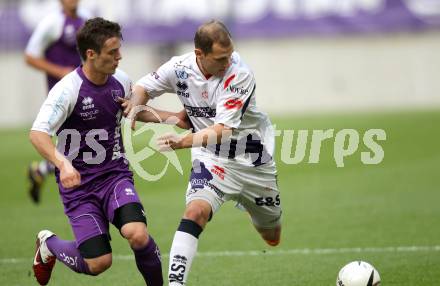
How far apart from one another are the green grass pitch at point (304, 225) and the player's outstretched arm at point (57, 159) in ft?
6.15

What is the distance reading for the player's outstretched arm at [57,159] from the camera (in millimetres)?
6836

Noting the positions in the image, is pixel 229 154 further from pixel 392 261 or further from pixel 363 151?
pixel 363 151

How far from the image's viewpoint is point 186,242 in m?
7.23

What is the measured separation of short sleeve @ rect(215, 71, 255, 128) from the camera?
7629 millimetres

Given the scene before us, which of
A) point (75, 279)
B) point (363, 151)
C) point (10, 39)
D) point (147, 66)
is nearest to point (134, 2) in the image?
point (147, 66)

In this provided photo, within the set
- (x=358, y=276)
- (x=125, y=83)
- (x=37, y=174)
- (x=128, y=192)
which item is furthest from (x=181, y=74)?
(x=37, y=174)

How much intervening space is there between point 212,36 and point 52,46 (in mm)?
6502

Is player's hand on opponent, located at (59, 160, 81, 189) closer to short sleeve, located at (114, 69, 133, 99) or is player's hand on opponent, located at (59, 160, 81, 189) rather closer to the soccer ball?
short sleeve, located at (114, 69, 133, 99)

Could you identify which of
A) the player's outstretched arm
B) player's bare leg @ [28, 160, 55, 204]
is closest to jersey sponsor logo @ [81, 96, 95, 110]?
the player's outstretched arm

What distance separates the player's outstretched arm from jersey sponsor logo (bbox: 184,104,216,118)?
4.65ft

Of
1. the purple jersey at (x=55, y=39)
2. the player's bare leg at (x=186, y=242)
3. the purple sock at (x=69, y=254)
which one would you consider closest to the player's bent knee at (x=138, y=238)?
the player's bare leg at (x=186, y=242)

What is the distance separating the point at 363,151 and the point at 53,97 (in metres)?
11.3

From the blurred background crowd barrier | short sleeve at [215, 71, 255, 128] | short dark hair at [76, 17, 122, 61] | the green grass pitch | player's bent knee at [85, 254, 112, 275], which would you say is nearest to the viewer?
player's bent knee at [85, 254, 112, 275]

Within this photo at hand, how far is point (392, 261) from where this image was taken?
8992 millimetres
